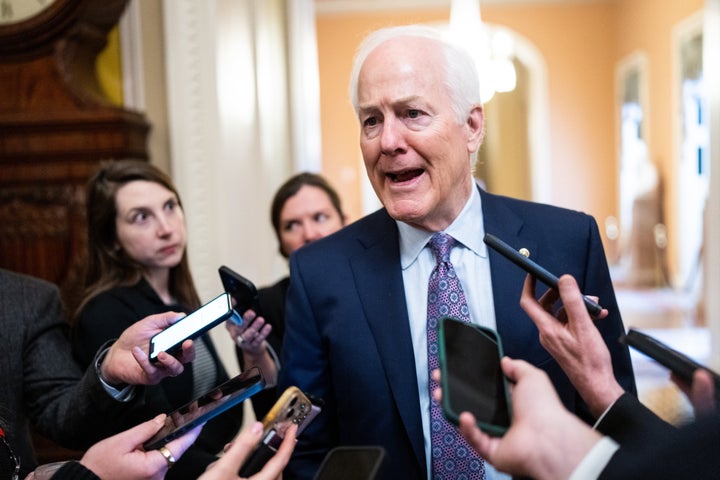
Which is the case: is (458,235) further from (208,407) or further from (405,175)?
(208,407)

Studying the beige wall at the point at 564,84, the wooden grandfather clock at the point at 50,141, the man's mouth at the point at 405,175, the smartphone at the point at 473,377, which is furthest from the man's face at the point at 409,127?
the beige wall at the point at 564,84

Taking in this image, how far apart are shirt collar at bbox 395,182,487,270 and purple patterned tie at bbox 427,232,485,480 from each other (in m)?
0.02

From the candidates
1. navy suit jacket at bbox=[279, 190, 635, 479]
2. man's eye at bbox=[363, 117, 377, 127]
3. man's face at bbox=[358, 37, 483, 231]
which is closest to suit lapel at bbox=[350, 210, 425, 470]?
navy suit jacket at bbox=[279, 190, 635, 479]

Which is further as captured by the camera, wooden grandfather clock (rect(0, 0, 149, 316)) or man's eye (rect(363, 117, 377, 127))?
wooden grandfather clock (rect(0, 0, 149, 316))

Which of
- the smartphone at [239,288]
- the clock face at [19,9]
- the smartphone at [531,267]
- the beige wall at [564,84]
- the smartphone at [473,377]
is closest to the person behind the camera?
the smartphone at [473,377]

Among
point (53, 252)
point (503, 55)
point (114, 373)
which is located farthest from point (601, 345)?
point (503, 55)

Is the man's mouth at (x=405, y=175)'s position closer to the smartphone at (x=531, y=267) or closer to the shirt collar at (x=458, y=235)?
the shirt collar at (x=458, y=235)

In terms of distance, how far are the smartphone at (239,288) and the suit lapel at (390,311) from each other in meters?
0.26

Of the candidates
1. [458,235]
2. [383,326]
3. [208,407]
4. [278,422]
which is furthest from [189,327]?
[458,235]

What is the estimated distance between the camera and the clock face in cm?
276

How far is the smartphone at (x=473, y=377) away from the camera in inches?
44.0

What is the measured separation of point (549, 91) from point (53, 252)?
1157cm

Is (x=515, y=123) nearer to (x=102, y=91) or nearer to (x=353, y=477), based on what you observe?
(x=102, y=91)

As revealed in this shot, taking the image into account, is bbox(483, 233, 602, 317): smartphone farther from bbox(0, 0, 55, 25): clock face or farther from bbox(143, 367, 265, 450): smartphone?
bbox(0, 0, 55, 25): clock face
